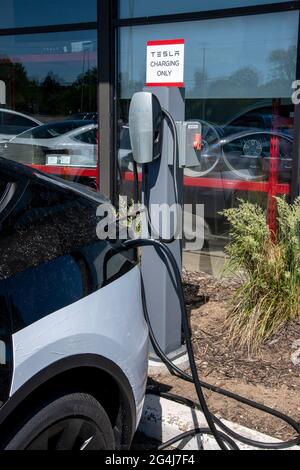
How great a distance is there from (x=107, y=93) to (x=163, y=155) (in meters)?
3.02

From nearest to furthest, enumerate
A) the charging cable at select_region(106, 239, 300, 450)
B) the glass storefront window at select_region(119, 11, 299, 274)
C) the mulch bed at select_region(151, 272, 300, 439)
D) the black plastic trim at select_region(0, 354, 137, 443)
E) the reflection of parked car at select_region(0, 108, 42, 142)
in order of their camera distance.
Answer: the black plastic trim at select_region(0, 354, 137, 443) → the charging cable at select_region(106, 239, 300, 450) → the mulch bed at select_region(151, 272, 300, 439) → the glass storefront window at select_region(119, 11, 299, 274) → the reflection of parked car at select_region(0, 108, 42, 142)

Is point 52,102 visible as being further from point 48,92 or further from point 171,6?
point 171,6

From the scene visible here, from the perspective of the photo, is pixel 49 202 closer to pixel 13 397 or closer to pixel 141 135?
pixel 13 397

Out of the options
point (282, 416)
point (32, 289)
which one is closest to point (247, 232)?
point (282, 416)

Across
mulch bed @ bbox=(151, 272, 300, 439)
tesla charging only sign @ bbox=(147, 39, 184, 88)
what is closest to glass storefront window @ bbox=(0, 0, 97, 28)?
tesla charging only sign @ bbox=(147, 39, 184, 88)

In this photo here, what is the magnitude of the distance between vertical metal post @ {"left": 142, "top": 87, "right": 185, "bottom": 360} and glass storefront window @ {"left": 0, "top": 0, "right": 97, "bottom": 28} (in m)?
3.31

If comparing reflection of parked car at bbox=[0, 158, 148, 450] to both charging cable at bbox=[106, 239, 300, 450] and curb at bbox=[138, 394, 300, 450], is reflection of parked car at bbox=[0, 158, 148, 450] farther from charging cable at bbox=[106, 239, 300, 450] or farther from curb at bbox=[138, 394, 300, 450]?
curb at bbox=[138, 394, 300, 450]

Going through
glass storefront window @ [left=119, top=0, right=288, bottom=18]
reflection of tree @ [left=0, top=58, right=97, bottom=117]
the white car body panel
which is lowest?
the white car body panel

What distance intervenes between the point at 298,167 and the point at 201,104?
129cm

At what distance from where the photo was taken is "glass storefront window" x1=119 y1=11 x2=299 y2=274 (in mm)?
5863

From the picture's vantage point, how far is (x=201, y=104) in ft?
20.9

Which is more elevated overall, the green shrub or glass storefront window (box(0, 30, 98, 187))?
glass storefront window (box(0, 30, 98, 187))

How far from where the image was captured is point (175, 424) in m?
3.38

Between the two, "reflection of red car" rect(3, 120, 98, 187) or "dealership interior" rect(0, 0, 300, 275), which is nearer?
"dealership interior" rect(0, 0, 300, 275)
